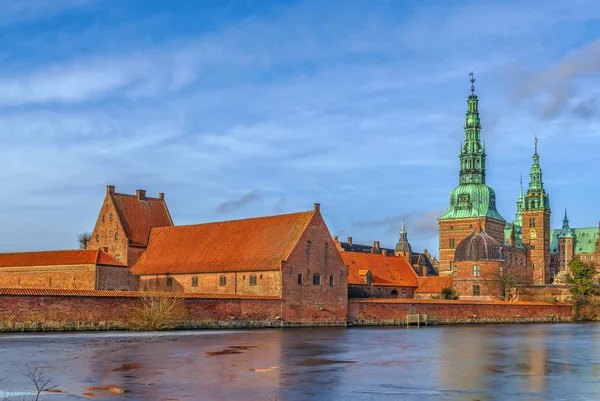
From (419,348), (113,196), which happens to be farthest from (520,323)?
(419,348)

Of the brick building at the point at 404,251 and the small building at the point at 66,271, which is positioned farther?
the brick building at the point at 404,251

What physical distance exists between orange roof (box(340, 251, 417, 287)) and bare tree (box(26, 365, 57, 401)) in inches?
2167

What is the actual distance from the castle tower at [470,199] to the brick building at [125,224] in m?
66.5

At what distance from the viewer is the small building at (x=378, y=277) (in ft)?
251

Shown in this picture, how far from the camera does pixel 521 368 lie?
24.8 meters

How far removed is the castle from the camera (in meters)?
86.5

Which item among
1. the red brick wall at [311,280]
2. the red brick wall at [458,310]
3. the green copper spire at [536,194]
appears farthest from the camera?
the green copper spire at [536,194]

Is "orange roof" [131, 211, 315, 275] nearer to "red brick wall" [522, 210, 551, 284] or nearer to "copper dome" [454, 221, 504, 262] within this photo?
"copper dome" [454, 221, 504, 262]

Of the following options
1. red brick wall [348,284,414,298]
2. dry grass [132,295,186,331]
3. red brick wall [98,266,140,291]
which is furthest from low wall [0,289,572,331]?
red brick wall [98,266,140,291]

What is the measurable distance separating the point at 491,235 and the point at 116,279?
7448 cm

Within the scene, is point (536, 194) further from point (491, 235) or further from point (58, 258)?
point (58, 258)

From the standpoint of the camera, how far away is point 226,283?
57500 mm

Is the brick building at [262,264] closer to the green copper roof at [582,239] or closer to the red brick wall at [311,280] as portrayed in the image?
the red brick wall at [311,280]

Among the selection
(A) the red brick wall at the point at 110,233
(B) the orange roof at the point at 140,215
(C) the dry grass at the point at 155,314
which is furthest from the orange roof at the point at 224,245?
(C) the dry grass at the point at 155,314
